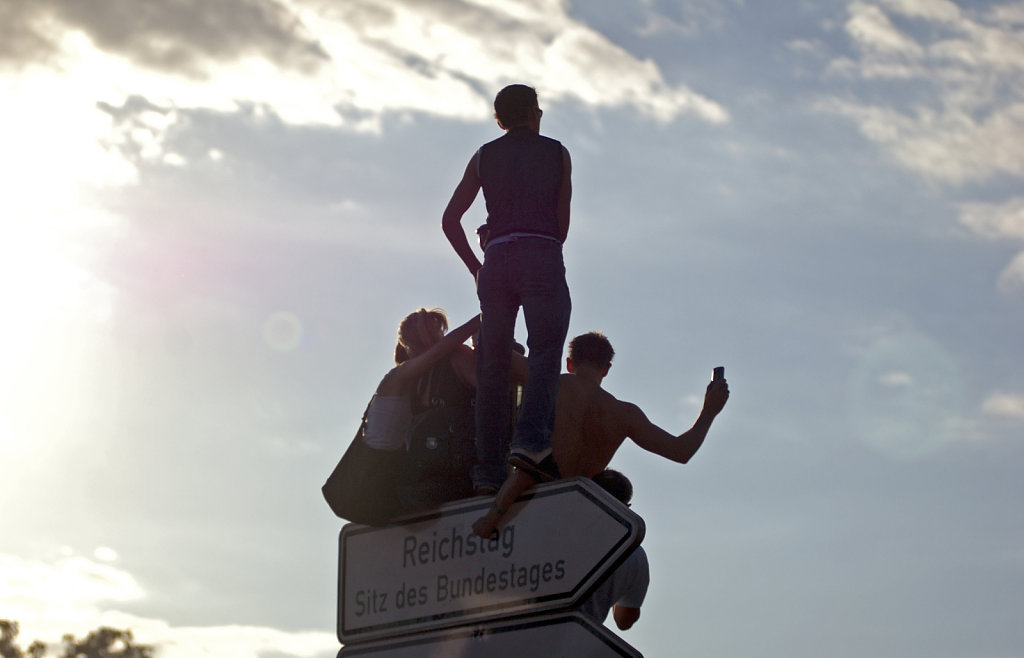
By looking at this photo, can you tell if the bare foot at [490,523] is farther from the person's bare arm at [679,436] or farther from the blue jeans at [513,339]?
the person's bare arm at [679,436]

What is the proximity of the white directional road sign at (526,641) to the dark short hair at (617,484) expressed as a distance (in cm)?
157

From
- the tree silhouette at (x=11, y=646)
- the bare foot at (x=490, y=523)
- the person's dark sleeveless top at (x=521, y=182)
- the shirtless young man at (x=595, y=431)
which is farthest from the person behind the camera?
the tree silhouette at (x=11, y=646)

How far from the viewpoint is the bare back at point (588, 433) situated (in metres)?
7.46

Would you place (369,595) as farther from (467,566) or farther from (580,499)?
(580,499)

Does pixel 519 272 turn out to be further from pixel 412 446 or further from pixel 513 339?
pixel 412 446

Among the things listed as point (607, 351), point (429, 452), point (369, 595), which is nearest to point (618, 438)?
point (607, 351)

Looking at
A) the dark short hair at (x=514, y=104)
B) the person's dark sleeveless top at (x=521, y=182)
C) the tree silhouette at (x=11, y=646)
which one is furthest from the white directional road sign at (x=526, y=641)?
the tree silhouette at (x=11, y=646)

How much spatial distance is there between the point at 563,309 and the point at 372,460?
1.20 metres

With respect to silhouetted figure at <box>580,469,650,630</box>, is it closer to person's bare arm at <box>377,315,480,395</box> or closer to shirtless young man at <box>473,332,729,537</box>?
shirtless young man at <box>473,332,729,537</box>

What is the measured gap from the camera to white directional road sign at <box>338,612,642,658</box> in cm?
513

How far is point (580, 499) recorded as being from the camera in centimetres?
535

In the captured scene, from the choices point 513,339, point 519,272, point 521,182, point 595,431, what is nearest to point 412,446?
point 513,339

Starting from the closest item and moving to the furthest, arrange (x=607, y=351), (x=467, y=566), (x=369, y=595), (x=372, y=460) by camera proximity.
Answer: (x=467, y=566), (x=369, y=595), (x=372, y=460), (x=607, y=351)

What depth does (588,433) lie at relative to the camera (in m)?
7.50
